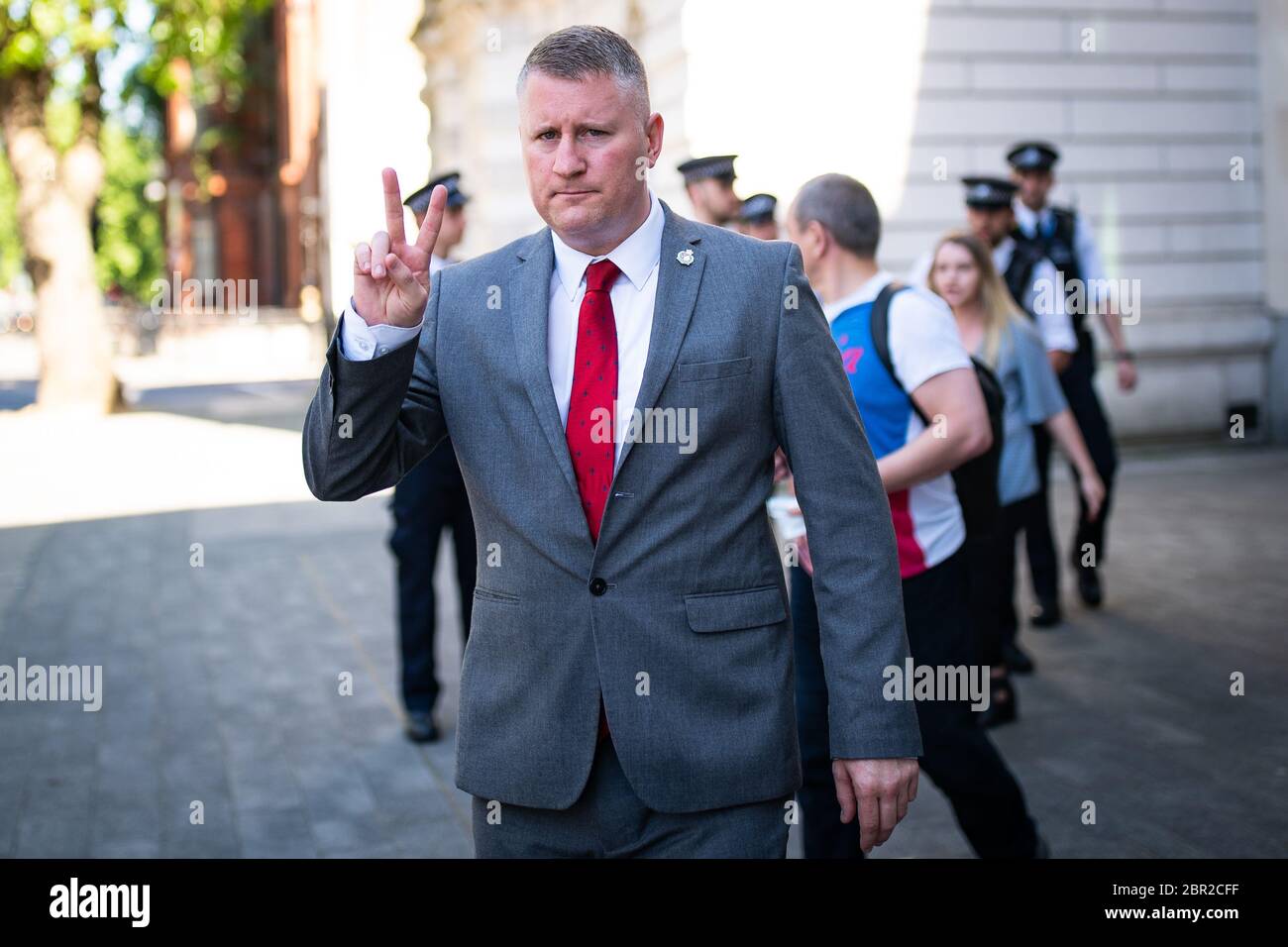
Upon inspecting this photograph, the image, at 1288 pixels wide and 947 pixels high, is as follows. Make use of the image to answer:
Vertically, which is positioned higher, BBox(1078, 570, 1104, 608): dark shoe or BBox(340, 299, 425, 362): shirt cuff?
BBox(340, 299, 425, 362): shirt cuff

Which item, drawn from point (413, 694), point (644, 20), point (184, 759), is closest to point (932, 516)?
point (413, 694)

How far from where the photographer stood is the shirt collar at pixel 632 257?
8.70 feet

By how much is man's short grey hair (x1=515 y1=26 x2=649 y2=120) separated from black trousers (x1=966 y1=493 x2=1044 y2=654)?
2.19 metres

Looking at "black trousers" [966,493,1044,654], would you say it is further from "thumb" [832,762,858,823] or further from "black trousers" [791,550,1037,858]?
"thumb" [832,762,858,823]

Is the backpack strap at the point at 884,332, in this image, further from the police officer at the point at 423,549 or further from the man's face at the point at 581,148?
the police officer at the point at 423,549

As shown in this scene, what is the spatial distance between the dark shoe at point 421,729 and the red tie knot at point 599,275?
3.92 metres

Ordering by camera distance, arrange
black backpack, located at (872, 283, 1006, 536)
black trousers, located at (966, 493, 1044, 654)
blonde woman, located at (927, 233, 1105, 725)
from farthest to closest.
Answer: blonde woman, located at (927, 233, 1105, 725), black trousers, located at (966, 493, 1044, 654), black backpack, located at (872, 283, 1006, 536)

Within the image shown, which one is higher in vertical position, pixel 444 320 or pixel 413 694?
pixel 444 320

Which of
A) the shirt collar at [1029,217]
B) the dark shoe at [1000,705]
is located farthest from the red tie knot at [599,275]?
the shirt collar at [1029,217]

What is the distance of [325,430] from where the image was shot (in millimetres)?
2500

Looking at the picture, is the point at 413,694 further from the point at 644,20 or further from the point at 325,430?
the point at 644,20

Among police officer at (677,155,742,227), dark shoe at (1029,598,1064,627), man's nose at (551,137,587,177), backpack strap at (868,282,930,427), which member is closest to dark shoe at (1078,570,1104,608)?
dark shoe at (1029,598,1064,627)

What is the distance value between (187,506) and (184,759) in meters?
7.41

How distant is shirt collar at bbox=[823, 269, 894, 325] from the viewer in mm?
4180
